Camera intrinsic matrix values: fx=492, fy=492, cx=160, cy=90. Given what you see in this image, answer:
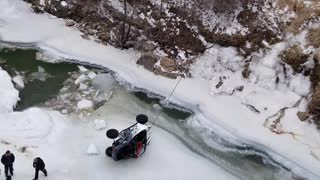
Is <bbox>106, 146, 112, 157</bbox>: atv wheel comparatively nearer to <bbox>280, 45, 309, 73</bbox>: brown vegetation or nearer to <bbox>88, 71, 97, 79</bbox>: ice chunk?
<bbox>88, 71, 97, 79</bbox>: ice chunk

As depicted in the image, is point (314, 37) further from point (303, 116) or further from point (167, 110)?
point (167, 110)

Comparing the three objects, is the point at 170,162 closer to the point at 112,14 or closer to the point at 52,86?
the point at 52,86

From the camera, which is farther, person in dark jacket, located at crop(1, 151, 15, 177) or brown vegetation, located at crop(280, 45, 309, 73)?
brown vegetation, located at crop(280, 45, 309, 73)

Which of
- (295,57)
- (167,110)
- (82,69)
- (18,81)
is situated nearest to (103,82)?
(82,69)

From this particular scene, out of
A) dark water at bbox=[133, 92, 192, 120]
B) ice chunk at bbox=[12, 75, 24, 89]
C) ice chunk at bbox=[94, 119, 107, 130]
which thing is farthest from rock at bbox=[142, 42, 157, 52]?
ice chunk at bbox=[12, 75, 24, 89]

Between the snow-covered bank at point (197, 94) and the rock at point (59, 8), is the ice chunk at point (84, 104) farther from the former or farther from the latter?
the rock at point (59, 8)

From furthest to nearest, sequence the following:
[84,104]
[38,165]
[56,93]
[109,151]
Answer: [56,93] < [84,104] < [109,151] < [38,165]
